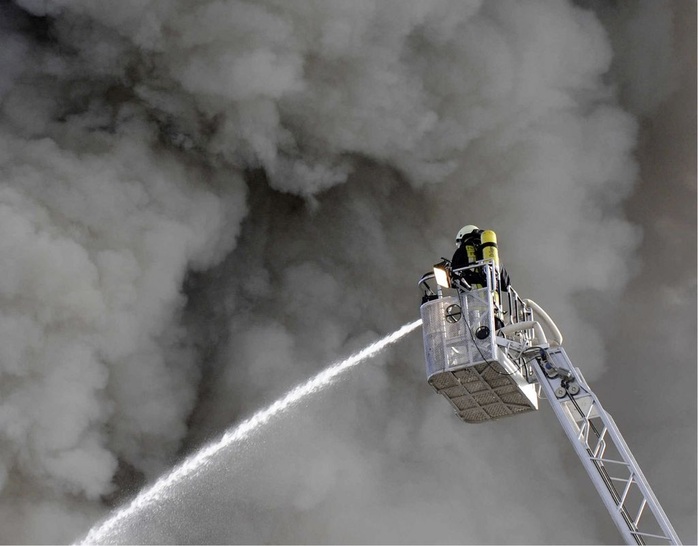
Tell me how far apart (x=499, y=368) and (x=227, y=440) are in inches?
399

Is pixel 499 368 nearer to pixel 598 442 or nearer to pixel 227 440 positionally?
pixel 598 442

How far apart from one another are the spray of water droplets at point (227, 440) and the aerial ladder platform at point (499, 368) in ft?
22.6

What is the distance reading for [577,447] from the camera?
7648 millimetres

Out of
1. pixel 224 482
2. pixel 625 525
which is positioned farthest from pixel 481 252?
pixel 224 482

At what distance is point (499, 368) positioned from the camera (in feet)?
25.5

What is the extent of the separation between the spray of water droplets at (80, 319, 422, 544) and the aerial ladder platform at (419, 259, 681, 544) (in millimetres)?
6895

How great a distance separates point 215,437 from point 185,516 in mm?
1790

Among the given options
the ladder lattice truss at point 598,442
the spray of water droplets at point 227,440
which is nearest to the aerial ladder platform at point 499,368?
the ladder lattice truss at point 598,442

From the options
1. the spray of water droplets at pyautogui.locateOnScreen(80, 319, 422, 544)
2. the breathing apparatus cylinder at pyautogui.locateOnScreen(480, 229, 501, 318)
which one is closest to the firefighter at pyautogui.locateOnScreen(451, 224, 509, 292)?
the breathing apparatus cylinder at pyautogui.locateOnScreen(480, 229, 501, 318)

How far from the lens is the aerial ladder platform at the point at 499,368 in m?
7.66

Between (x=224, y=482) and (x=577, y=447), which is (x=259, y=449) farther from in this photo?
(x=577, y=447)

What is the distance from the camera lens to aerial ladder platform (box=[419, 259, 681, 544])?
7.66m

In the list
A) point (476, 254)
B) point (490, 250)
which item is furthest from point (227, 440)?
point (490, 250)

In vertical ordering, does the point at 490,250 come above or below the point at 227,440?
below
